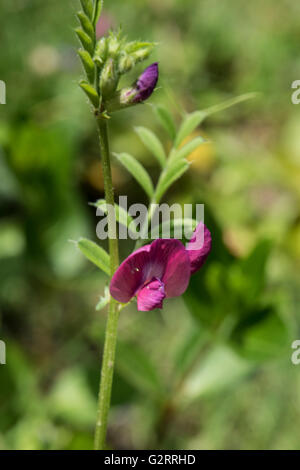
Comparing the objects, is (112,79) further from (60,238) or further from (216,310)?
(60,238)

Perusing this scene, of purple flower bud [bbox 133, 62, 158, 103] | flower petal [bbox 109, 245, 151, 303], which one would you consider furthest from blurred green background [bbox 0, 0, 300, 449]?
flower petal [bbox 109, 245, 151, 303]

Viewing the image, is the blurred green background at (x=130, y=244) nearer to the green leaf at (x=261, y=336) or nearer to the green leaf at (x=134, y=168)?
the green leaf at (x=261, y=336)

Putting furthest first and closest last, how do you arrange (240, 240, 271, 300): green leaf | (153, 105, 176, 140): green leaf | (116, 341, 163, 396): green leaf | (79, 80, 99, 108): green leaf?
1. (116, 341, 163, 396): green leaf
2. (240, 240, 271, 300): green leaf
3. (153, 105, 176, 140): green leaf
4. (79, 80, 99, 108): green leaf

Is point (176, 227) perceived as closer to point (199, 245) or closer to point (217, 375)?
point (199, 245)

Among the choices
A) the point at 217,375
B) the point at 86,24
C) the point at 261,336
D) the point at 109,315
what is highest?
the point at 86,24

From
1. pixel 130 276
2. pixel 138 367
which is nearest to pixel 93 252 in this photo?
pixel 130 276

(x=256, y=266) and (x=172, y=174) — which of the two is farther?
(x=256, y=266)

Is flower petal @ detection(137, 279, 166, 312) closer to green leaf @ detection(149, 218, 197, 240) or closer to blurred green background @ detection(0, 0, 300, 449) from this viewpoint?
green leaf @ detection(149, 218, 197, 240)

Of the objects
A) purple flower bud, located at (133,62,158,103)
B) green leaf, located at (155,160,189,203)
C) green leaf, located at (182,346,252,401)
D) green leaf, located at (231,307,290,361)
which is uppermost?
purple flower bud, located at (133,62,158,103)
